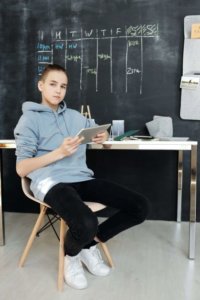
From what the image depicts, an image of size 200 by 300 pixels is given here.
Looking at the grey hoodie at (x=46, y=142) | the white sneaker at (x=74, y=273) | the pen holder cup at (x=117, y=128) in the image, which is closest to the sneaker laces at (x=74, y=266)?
the white sneaker at (x=74, y=273)

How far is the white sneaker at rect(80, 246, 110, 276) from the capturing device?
179 cm

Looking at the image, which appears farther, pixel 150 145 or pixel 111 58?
pixel 111 58

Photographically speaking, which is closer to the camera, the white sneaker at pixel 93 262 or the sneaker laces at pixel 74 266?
the sneaker laces at pixel 74 266

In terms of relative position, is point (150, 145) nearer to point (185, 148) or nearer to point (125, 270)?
point (185, 148)

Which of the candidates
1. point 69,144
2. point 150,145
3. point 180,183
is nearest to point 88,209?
point 69,144

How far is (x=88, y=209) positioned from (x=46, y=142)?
16.9 inches

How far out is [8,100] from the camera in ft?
9.20

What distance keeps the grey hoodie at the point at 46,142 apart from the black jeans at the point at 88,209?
54mm

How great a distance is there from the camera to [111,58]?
2.61 meters

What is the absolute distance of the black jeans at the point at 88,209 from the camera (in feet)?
5.08

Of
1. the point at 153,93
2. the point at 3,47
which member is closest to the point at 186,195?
the point at 153,93

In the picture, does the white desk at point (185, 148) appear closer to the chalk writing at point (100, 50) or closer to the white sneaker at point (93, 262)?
the white sneaker at point (93, 262)

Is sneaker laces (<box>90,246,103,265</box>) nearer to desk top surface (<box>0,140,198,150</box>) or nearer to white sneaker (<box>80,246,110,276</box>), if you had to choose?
white sneaker (<box>80,246,110,276</box>)

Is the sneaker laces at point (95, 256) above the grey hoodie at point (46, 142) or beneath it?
beneath
